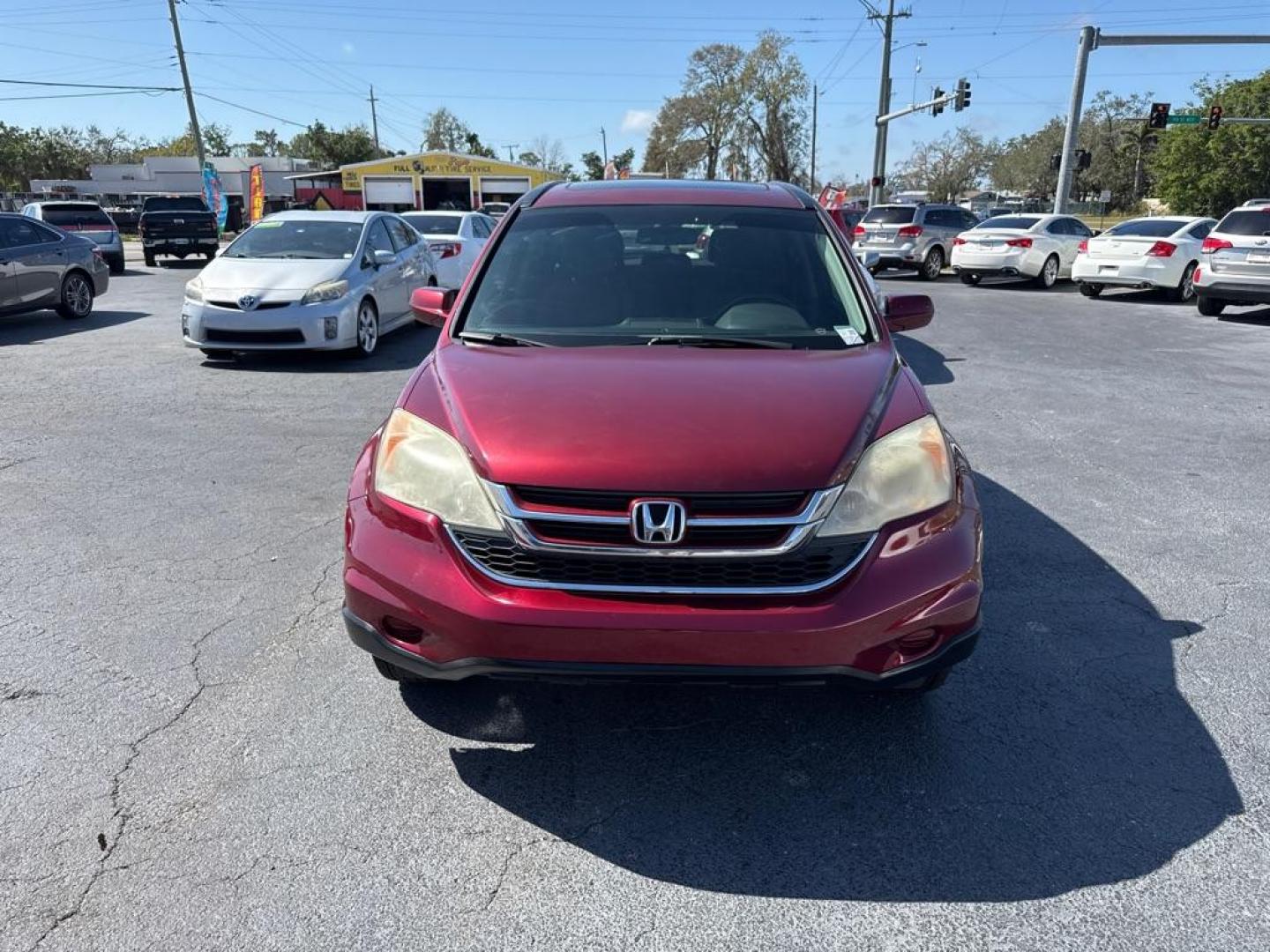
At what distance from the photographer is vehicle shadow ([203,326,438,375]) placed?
960 centimetres

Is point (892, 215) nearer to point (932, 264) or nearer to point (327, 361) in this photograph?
point (932, 264)

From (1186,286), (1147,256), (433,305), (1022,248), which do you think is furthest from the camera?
(1022,248)

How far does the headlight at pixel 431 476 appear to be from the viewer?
258 centimetres

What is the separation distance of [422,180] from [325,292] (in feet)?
178

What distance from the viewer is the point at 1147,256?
53.9 ft

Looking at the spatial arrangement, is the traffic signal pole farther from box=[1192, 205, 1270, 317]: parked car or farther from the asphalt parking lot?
the asphalt parking lot

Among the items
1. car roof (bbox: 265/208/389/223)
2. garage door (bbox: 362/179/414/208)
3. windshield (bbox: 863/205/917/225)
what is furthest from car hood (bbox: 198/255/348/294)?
garage door (bbox: 362/179/414/208)

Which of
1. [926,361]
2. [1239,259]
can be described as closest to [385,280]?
[926,361]

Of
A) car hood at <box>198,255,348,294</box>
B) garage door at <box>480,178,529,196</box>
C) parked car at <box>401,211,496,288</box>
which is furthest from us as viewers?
garage door at <box>480,178,529,196</box>

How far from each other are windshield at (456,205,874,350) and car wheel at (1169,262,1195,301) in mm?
15777

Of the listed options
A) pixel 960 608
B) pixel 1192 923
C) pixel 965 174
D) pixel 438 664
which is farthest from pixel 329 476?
pixel 965 174

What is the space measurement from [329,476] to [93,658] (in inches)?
95.4

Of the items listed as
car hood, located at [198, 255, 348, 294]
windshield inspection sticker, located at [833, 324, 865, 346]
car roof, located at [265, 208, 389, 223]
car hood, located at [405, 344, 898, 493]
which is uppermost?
car roof, located at [265, 208, 389, 223]

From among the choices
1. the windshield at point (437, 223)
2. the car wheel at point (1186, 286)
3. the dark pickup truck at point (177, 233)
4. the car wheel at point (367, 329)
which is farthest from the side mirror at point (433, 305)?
the dark pickup truck at point (177, 233)
